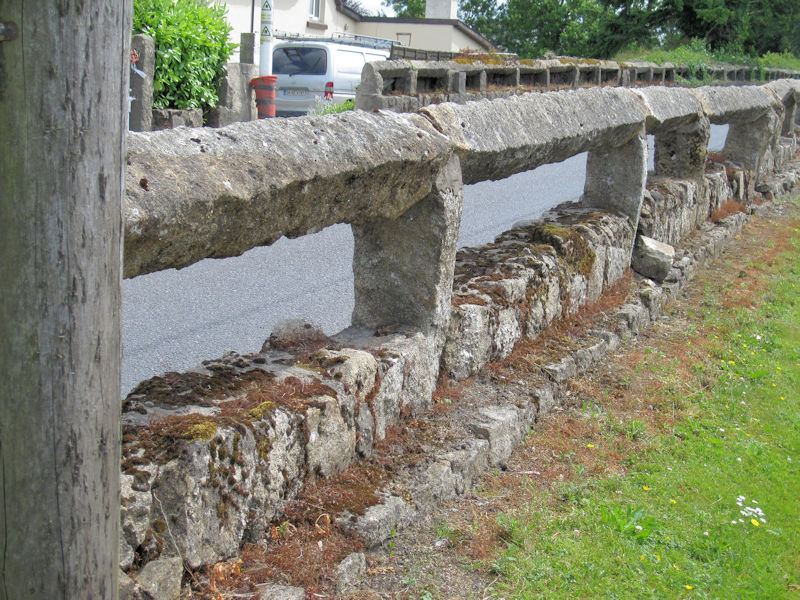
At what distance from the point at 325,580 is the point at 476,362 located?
1844mm

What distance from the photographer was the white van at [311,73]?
16391mm

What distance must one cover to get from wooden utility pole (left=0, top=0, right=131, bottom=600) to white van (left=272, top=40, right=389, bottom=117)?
1489cm

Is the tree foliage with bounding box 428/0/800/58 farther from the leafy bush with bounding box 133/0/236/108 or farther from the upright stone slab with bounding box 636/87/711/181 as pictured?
the leafy bush with bounding box 133/0/236/108

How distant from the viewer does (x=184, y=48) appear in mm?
10117

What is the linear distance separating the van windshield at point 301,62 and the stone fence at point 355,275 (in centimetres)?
1157

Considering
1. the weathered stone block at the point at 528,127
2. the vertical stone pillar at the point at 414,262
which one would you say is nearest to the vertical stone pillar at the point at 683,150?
the weathered stone block at the point at 528,127

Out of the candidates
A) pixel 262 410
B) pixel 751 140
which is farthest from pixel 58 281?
pixel 751 140

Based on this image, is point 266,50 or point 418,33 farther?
point 418,33

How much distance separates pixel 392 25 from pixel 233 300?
28.0 m

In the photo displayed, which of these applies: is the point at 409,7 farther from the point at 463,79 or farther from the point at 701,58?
the point at 463,79

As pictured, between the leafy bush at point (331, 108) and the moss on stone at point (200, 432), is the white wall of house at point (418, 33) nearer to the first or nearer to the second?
the leafy bush at point (331, 108)

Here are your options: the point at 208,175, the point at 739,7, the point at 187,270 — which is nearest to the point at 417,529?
the point at 208,175

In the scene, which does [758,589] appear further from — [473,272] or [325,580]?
[473,272]

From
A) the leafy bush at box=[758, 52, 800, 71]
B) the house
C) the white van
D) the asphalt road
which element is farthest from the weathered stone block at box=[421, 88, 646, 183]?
the leafy bush at box=[758, 52, 800, 71]
